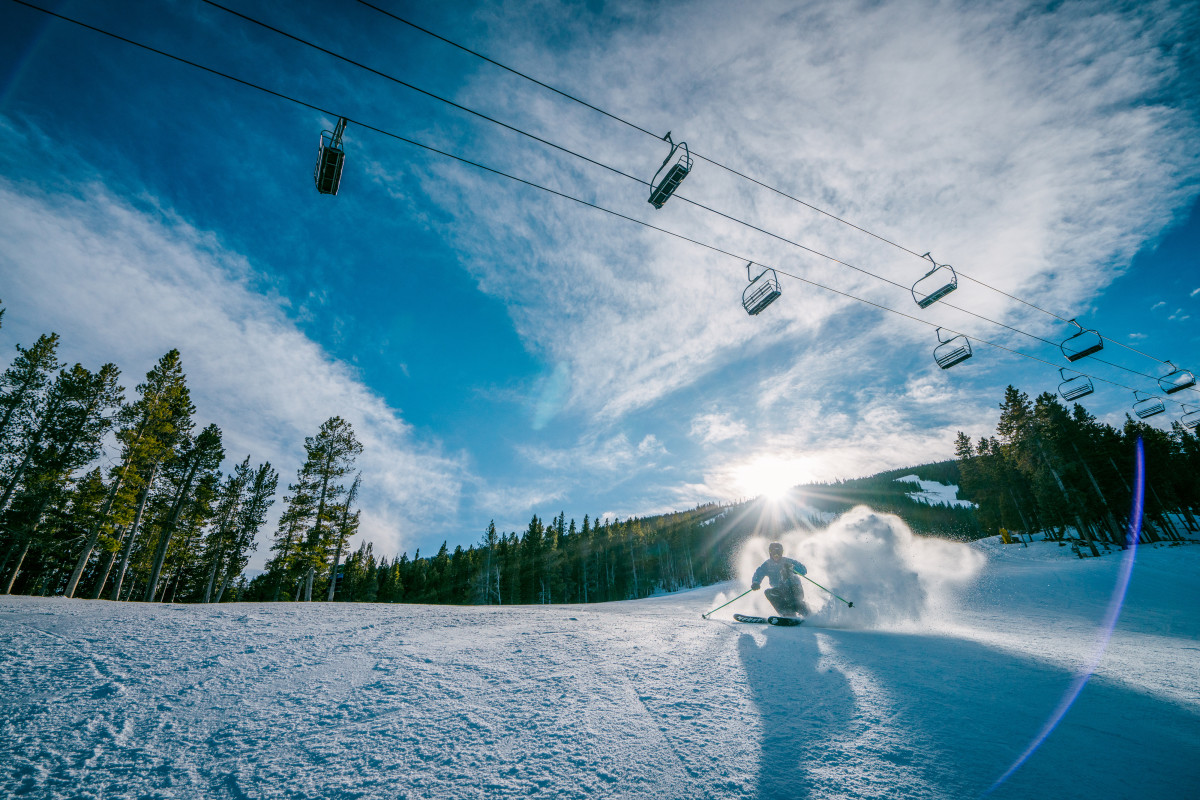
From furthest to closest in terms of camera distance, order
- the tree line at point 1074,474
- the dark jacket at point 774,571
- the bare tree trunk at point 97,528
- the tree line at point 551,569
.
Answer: the tree line at point 551,569, the tree line at point 1074,474, the bare tree trunk at point 97,528, the dark jacket at point 774,571

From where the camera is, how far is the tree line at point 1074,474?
3422 centimetres

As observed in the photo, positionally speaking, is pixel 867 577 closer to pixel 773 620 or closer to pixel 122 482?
pixel 773 620

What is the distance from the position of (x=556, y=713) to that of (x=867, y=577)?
11.8 metres

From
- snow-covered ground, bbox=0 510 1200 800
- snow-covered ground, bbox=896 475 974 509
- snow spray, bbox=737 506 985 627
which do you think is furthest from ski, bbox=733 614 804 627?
snow-covered ground, bbox=896 475 974 509

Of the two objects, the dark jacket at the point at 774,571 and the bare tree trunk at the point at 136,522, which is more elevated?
the bare tree trunk at the point at 136,522

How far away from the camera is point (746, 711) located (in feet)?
14.1

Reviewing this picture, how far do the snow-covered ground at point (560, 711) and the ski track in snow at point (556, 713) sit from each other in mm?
25

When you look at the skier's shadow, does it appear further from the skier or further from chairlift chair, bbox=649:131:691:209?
chairlift chair, bbox=649:131:691:209

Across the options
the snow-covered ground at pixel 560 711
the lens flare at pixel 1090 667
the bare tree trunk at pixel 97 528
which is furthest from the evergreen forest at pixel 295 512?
the snow-covered ground at pixel 560 711

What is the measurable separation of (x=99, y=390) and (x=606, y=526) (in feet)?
200

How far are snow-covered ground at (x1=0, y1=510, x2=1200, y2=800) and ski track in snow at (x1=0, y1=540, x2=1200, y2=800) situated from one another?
0.03m

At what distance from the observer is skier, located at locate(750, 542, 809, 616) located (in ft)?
34.1

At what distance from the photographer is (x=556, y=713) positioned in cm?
422

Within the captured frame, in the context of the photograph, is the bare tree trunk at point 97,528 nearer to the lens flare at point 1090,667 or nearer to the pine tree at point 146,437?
the pine tree at point 146,437
